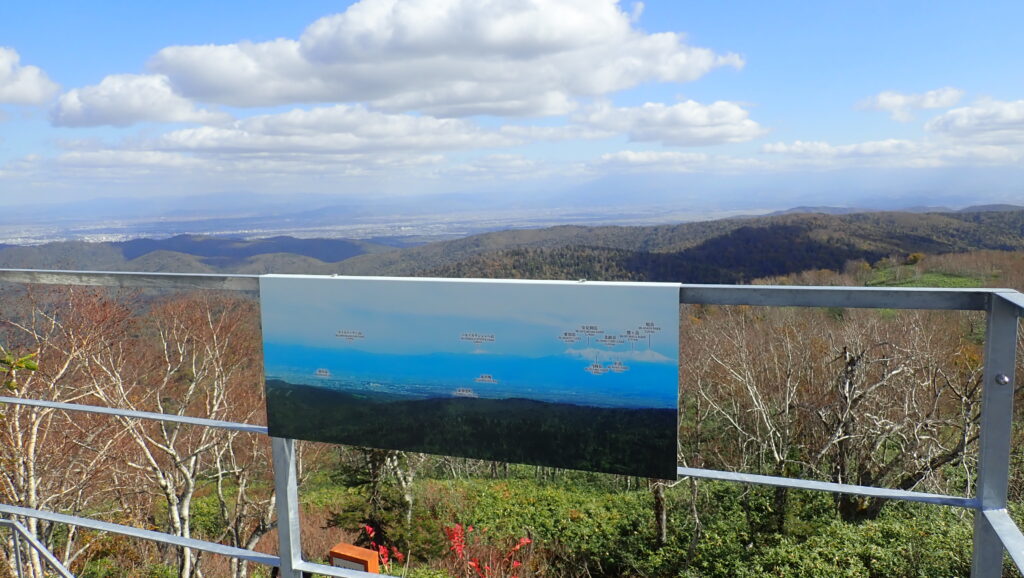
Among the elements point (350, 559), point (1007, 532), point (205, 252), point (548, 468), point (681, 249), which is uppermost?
point (1007, 532)

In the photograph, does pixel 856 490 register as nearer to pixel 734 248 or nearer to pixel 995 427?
pixel 995 427

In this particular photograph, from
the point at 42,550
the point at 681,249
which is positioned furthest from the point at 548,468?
the point at 681,249

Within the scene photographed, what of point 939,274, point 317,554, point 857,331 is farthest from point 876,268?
point 317,554

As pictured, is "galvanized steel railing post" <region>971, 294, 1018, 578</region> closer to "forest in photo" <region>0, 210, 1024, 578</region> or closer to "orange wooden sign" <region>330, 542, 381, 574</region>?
"orange wooden sign" <region>330, 542, 381, 574</region>

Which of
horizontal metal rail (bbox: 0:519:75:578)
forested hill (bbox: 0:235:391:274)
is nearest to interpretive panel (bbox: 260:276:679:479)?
horizontal metal rail (bbox: 0:519:75:578)

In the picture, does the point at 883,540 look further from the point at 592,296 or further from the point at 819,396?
the point at 819,396
